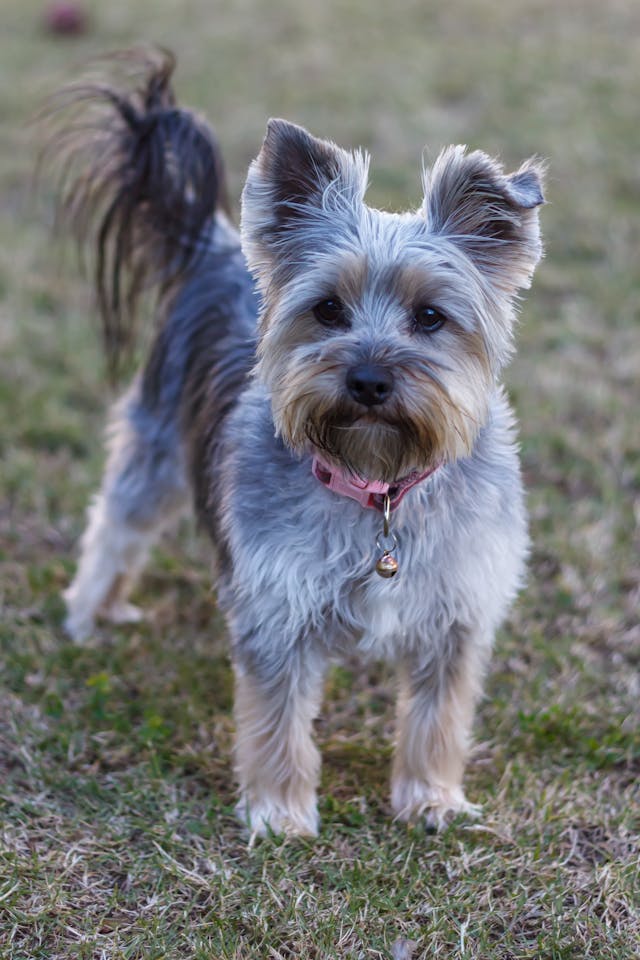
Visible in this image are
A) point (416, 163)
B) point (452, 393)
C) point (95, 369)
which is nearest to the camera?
point (452, 393)

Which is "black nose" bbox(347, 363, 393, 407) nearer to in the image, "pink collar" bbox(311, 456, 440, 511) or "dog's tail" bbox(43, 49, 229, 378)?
"pink collar" bbox(311, 456, 440, 511)

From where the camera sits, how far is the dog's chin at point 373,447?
3.02 meters

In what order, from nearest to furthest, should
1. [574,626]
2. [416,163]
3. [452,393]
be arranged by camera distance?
[452,393]
[574,626]
[416,163]

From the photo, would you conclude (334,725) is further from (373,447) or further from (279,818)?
(373,447)

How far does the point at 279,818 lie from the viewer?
369cm

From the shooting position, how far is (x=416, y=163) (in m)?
9.16

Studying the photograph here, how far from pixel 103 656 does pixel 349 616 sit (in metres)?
1.64

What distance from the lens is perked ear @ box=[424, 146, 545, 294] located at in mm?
3100

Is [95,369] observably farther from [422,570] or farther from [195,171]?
[422,570]

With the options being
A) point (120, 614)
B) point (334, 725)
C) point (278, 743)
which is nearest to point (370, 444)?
point (278, 743)

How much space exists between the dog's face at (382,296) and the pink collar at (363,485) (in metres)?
0.06

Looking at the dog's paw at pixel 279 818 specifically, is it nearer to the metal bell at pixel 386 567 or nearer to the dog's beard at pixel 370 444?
the metal bell at pixel 386 567

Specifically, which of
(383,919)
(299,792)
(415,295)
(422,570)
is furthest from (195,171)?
(383,919)

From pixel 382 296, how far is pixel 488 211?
16.5 inches
